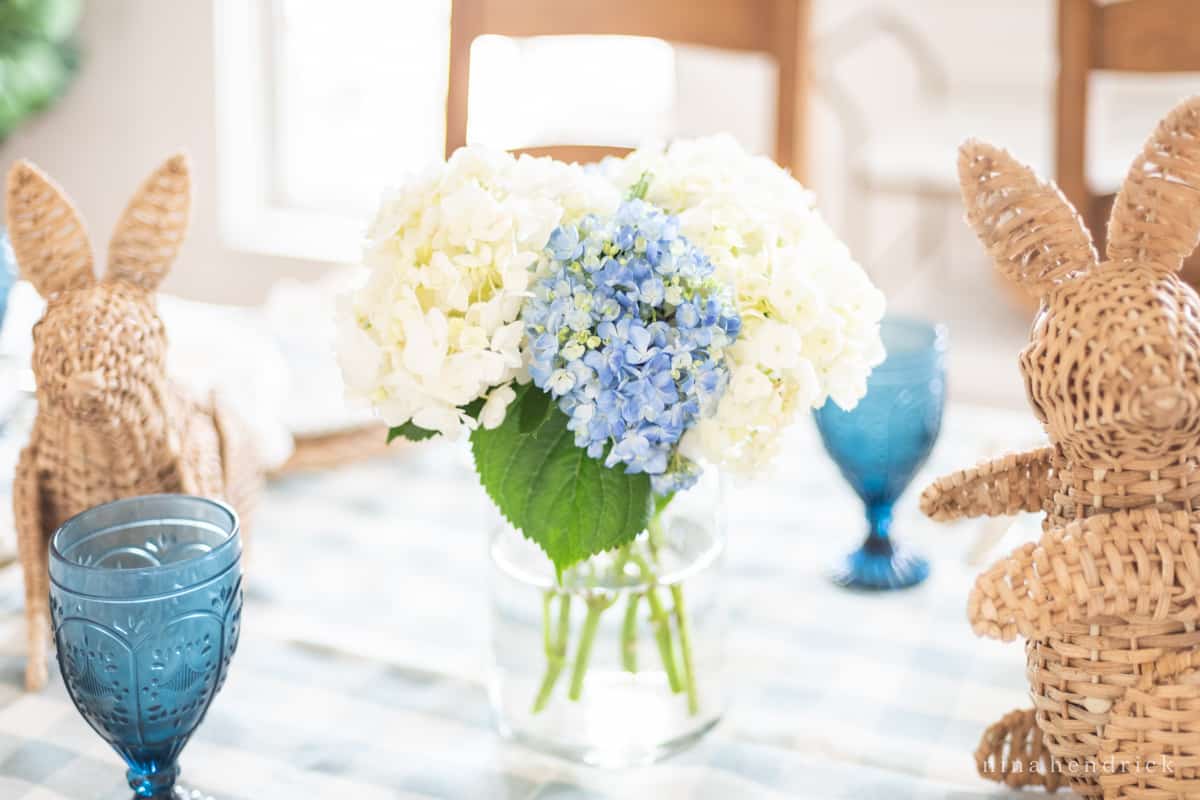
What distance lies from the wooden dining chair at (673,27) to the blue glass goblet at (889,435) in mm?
517

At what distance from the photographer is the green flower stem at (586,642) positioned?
0.83 meters

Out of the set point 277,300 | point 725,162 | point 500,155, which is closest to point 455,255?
point 500,155

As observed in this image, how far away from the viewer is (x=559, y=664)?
84 cm

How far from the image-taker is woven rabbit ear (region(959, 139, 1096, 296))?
0.67 m

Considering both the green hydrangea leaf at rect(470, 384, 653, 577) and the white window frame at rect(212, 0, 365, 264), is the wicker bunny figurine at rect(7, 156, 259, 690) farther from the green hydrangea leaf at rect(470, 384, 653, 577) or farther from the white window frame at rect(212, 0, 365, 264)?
the white window frame at rect(212, 0, 365, 264)

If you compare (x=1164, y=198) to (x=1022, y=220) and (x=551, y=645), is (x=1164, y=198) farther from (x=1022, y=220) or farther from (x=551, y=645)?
(x=551, y=645)

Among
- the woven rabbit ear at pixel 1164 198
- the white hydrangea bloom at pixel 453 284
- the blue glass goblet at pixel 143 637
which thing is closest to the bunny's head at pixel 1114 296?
the woven rabbit ear at pixel 1164 198

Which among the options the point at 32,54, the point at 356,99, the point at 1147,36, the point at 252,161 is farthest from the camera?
the point at 356,99

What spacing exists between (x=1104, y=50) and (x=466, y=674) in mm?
1015

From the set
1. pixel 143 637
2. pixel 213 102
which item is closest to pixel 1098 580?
pixel 143 637

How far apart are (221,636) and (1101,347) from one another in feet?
1.64

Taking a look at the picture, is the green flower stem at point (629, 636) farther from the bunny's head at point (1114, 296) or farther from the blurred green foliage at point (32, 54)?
the blurred green foliage at point (32, 54)

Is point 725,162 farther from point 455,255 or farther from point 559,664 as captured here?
point 559,664

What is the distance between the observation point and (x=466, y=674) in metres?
0.93
